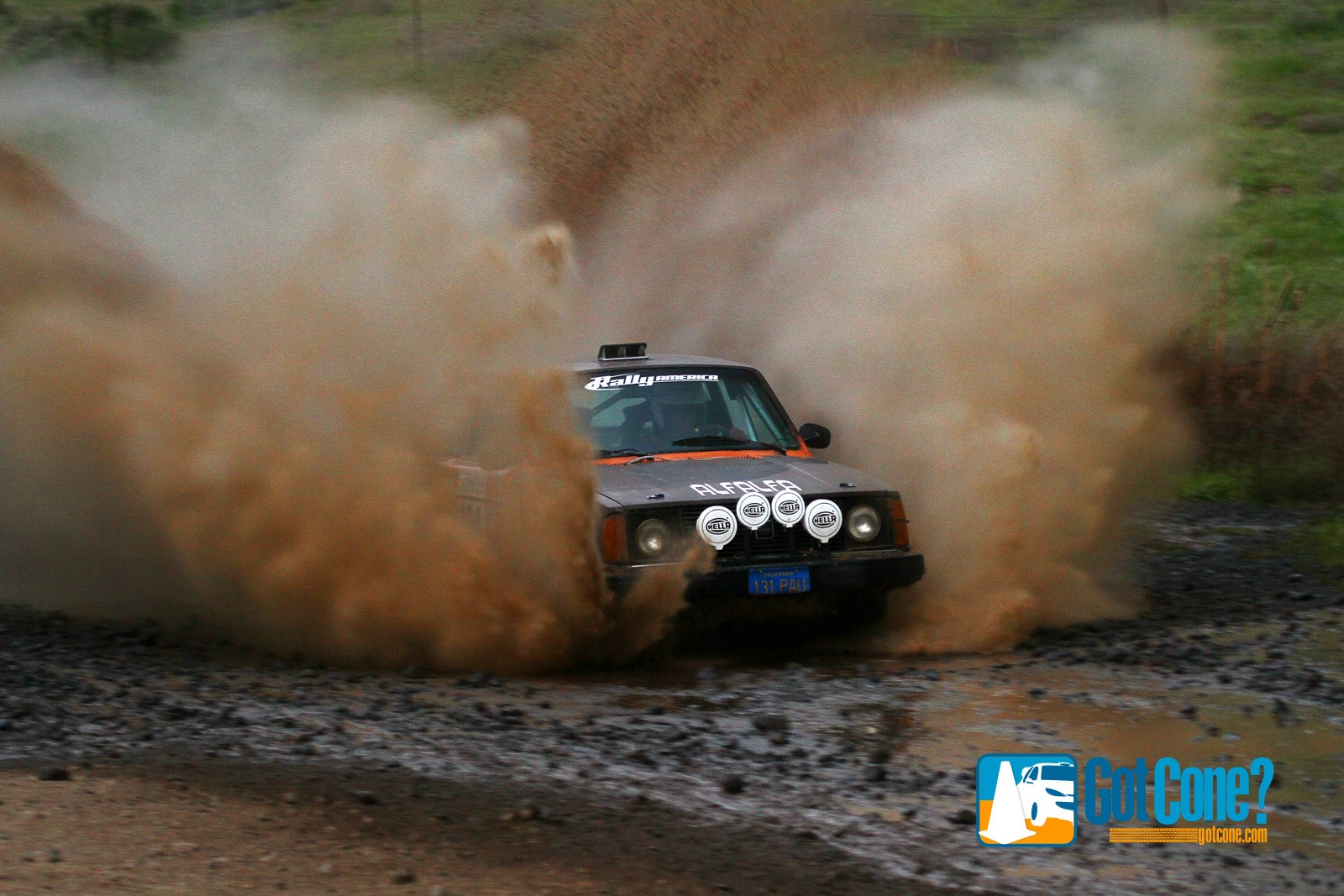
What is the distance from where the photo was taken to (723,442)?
931 centimetres

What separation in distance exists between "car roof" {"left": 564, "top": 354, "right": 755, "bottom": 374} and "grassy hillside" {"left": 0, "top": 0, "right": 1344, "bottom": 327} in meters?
7.16

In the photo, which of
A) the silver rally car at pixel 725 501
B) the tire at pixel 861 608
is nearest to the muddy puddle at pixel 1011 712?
the tire at pixel 861 608

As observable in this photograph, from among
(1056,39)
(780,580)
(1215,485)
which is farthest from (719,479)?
(1056,39)

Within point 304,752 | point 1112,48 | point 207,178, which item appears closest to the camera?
point 304,752

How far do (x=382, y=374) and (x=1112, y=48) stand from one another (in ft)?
78.8

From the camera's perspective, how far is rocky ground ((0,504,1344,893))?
15.3 feet

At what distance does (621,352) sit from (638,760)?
14.4ft

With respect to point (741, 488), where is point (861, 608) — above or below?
below

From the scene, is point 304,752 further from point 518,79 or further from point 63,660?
point 518,79

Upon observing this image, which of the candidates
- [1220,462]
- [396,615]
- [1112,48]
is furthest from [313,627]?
[1112,48]

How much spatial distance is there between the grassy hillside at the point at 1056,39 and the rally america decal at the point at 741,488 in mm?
8826

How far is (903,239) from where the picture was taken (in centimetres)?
1180

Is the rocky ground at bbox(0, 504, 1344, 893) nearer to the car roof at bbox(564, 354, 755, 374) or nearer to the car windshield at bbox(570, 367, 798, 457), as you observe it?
the car windshield at bbox(570, 367, 798, 457)

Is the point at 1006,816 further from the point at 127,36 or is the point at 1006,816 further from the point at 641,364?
the point at 127,36
